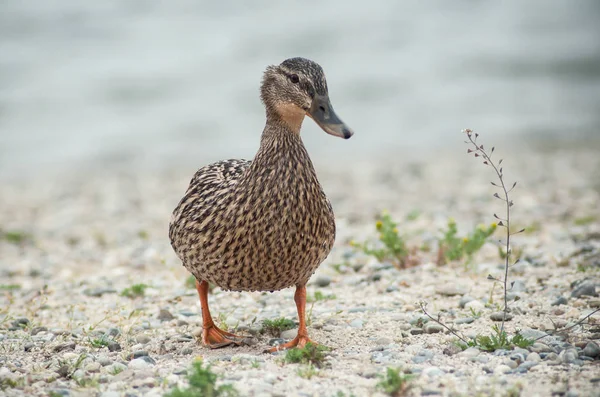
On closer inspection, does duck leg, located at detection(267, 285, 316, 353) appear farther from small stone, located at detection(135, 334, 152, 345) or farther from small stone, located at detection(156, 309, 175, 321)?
small stone, located at detection(156, 309, 175, 321)

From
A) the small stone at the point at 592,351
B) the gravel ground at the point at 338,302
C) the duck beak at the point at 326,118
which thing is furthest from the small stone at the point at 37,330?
the small stone at the point at 592,351

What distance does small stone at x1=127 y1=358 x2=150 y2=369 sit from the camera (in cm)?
434

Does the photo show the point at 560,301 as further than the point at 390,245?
No

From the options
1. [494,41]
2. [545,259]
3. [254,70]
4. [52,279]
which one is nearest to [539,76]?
[494,41]

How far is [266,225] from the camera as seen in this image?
14.9ft

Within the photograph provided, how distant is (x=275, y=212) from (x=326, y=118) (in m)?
0.66

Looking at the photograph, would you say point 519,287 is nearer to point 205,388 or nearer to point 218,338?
point 218,338

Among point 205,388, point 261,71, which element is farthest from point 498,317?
point 261,71

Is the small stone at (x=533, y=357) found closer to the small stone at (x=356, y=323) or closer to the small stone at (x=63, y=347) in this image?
the small stone at (x=356, y=323)

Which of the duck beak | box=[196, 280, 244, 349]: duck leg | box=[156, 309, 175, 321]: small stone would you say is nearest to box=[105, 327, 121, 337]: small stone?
box=[156, 309, 175, 321]: small stone

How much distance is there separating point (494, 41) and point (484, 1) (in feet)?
10.5

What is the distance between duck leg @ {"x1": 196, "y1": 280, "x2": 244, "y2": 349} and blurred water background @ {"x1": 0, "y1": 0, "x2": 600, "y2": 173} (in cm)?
1013

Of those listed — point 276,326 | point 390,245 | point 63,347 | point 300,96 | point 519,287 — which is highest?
point 300,96

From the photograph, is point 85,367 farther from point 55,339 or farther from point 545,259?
point 545,259
